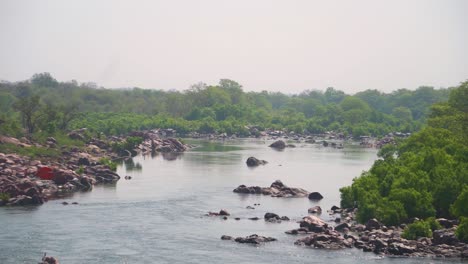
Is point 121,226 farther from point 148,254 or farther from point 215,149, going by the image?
point 215,149

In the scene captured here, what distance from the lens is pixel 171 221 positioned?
166ft

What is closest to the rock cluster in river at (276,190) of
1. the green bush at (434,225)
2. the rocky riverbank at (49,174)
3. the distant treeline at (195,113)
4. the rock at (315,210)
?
the rock at (315,210)

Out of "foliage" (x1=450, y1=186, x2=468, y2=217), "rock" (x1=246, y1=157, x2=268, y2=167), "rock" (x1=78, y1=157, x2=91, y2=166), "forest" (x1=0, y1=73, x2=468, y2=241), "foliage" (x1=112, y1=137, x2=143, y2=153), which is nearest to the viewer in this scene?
"foliage" (x1=450, y1=186, x2=468, y2=217)

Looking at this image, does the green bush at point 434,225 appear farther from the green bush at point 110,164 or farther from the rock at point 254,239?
the green bush at point 110,164

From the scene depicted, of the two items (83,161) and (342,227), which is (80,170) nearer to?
(83,161)

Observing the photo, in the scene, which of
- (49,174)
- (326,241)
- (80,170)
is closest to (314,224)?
(326,241)

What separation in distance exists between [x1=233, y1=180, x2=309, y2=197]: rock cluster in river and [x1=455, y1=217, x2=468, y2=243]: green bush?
24013 millimetres

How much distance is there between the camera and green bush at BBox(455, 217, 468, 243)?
40719mm

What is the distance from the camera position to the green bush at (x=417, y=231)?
42.8 metres

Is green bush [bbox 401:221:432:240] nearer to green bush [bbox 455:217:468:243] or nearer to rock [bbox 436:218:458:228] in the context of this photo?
green bush [bbox 455:217:468:243]

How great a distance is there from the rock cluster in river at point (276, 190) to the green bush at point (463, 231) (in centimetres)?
2401

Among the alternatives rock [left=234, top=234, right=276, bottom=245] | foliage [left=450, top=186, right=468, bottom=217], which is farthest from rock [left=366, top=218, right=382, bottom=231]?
rock [left=234, top=234, right=276, bottom=245]

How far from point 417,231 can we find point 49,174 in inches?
1462

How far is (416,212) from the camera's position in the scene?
46969mm
